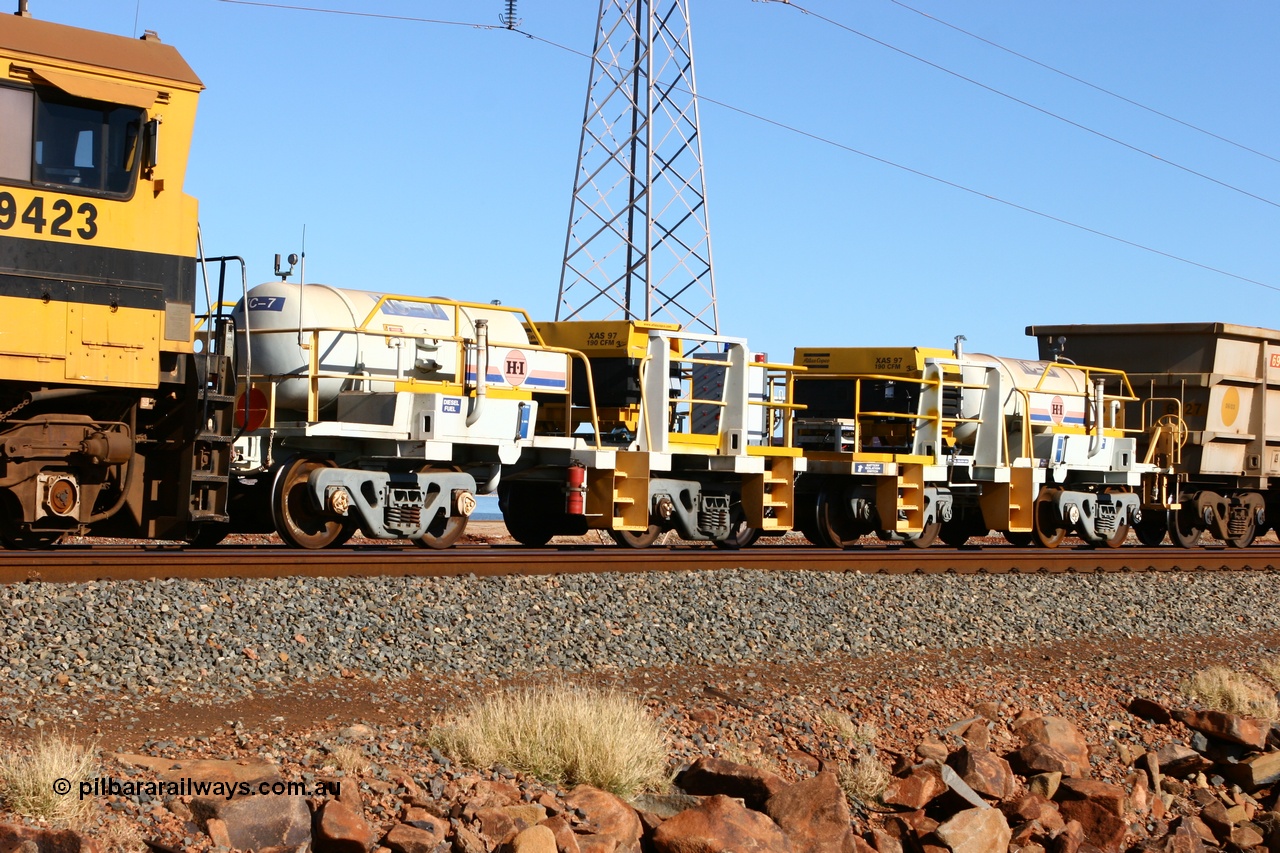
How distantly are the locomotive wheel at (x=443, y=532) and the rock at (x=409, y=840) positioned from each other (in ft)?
27.5

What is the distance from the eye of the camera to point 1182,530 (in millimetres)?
22797

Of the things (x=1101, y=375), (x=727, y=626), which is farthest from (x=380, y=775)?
(x=1101, y=375)

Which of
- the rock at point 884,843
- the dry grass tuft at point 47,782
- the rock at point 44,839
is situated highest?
the dry grass tuft at point 47,782

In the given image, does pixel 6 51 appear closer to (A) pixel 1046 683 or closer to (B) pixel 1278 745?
(A) pixel 1046 683

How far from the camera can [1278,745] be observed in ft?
32.4

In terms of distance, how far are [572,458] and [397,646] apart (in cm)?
642

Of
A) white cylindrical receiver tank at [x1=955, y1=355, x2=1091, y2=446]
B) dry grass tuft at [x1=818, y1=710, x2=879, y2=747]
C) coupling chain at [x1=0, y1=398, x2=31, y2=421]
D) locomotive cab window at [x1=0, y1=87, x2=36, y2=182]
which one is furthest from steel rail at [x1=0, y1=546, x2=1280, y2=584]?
dry grass tuft at [x1=818, y1=710, x2=879, y2=747]

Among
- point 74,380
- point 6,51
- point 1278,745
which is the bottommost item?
point 1278,745

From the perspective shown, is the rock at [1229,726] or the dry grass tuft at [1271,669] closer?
the rock at [1229,726]

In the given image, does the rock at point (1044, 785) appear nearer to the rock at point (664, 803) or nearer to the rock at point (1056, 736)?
the rock at point (1056, 736)

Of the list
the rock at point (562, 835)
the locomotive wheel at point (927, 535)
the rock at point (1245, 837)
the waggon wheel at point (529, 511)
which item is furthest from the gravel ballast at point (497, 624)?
the locomotive wheel at point (927, 535)

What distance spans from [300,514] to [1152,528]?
51.4 ft

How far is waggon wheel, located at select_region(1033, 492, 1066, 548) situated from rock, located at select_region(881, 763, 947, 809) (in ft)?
43.0

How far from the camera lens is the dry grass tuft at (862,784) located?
7.70 m
